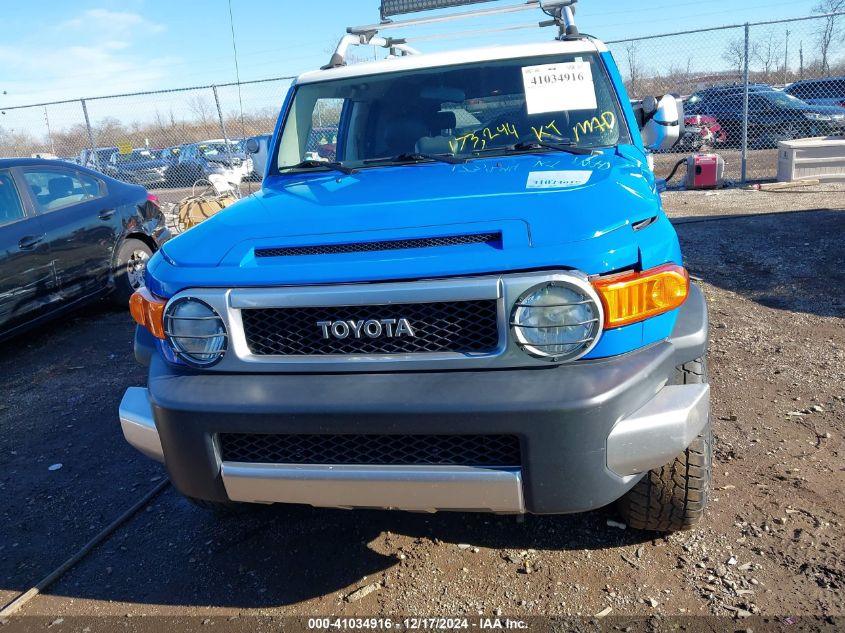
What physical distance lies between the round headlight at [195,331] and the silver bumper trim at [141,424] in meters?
0.21

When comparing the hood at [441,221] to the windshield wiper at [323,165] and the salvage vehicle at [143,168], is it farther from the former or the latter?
the salvage vehicle at [143,168]

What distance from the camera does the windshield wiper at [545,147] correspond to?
3.19 meters

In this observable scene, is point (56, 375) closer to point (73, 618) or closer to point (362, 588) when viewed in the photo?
point (73, 618)

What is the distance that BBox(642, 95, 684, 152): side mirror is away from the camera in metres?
3.67

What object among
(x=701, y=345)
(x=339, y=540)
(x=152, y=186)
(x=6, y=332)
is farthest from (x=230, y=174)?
(x=701, y=345)

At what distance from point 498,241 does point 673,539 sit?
1498 millimetres

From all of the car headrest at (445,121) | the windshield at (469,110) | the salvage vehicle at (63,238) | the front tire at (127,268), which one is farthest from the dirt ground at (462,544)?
the front tire at (127,268)

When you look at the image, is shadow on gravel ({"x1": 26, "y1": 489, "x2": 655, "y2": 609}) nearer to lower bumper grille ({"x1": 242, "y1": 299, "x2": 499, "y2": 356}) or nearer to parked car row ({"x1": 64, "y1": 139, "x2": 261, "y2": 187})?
lower bumper grille ({"x1": 242, "y1": 299, "x2": 499, "y2": 356})

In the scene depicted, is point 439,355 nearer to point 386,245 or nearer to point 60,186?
point 386,245

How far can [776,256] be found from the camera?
6980mm

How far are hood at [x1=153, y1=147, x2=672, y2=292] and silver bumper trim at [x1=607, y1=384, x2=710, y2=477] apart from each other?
0.46 metres

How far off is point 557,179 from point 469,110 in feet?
3.50

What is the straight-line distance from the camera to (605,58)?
3568 mm

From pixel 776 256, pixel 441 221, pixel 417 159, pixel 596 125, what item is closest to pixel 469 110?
pixel 417 159
